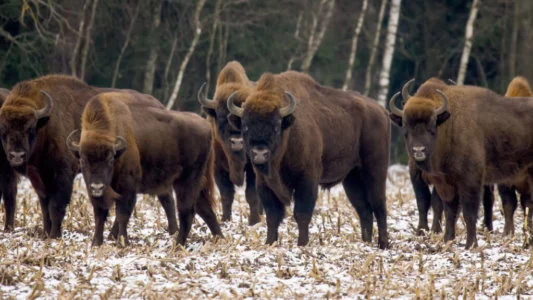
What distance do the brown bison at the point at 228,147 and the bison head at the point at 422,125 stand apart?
2338 millimetres

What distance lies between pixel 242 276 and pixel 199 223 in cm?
452

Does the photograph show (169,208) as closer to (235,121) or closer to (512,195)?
(235,121)

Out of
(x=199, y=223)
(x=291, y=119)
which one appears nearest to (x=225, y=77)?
(x=199, y=223)

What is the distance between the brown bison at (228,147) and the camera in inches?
516

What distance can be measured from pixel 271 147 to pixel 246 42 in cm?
1736

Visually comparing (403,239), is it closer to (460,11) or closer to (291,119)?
(291,119)

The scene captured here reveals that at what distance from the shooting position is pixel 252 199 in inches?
534

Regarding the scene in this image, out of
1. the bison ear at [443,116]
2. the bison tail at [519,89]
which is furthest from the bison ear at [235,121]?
the bison tail at [519,89]

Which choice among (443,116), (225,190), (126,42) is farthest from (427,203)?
(126,42)

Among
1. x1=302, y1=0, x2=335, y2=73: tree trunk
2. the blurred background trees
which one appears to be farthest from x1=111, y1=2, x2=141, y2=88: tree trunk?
x1=302, y1=0, x2=335, y2=73: tree trunk

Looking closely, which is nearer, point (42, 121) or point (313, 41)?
point (42, 121)

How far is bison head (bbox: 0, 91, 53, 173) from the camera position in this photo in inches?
428

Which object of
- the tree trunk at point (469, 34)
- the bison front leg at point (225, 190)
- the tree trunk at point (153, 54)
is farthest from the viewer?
the tree trunk at point (469, 34)

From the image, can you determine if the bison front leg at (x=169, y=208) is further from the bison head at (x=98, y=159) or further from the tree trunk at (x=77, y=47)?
the tree trunk at (x=77, y=47)
